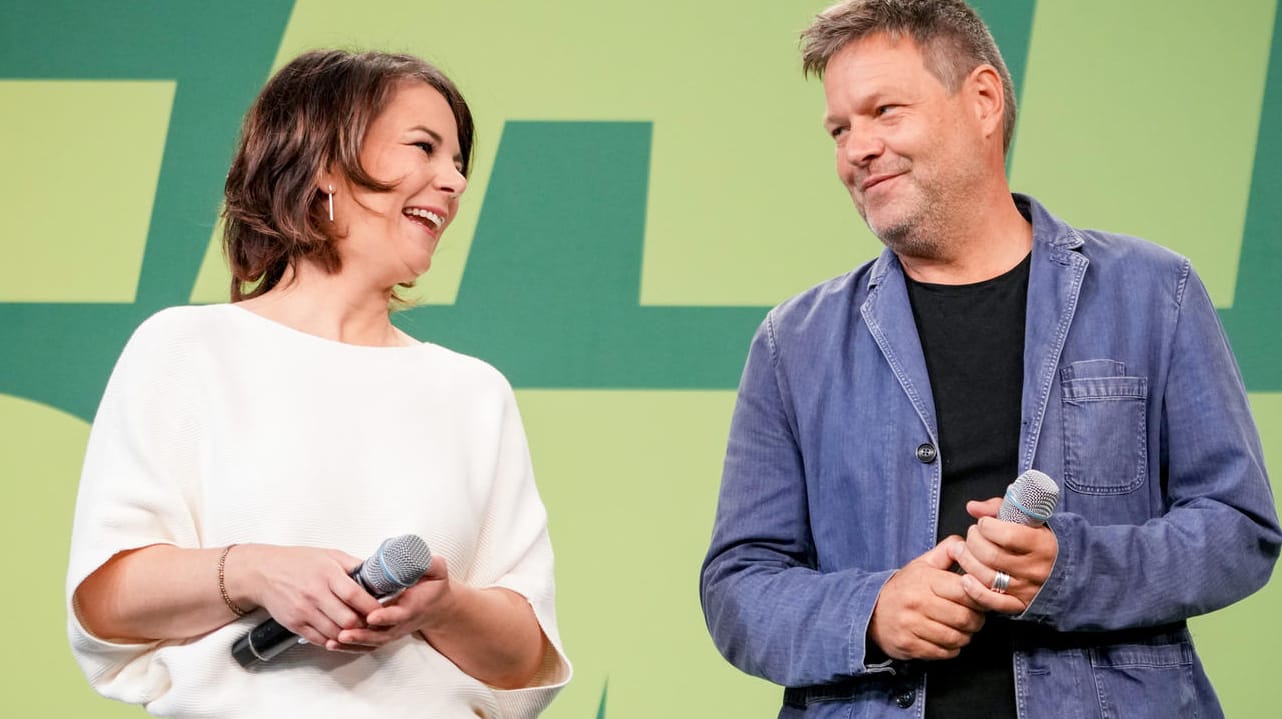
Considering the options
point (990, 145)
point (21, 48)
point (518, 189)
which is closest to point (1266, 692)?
point (990, 145)

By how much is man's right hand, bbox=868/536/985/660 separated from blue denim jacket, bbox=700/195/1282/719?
47 mm

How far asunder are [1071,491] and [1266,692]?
1.55m

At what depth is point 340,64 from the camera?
185 centimetres

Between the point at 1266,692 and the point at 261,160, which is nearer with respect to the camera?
the point at 261,160

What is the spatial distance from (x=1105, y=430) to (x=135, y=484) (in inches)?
46.0

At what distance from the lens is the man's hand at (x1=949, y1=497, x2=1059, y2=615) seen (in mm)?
1581

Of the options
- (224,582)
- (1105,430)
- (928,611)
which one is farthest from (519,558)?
(1105,430)

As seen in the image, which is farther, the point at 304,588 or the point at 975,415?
the point at 975,415

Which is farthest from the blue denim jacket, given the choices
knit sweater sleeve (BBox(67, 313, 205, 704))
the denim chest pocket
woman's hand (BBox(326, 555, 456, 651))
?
knit sweater sleeve (BBox(67, 313, 205, 704))

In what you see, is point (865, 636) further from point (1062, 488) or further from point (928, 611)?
point (1062, 488)

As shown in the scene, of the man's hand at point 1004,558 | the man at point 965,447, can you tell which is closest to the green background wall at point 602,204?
the man at point 965,447

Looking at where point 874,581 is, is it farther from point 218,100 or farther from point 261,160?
point 218,100

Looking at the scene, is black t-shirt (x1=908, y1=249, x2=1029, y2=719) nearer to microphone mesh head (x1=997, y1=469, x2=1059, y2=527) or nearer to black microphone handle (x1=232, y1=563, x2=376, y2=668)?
microphone mesh head (x1=997, y1=469, x2=1059, y2=527)

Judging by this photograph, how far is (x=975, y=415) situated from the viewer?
6.08 feet
